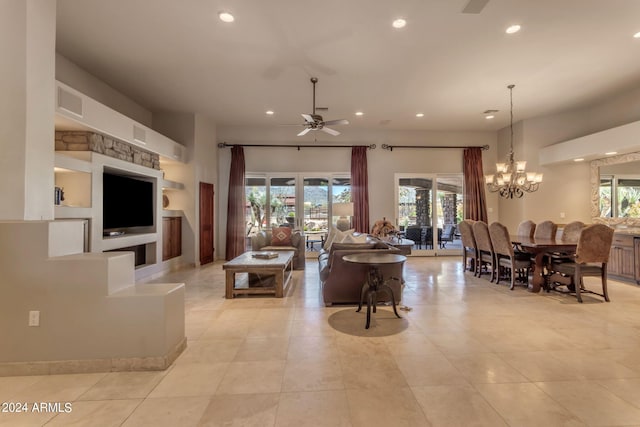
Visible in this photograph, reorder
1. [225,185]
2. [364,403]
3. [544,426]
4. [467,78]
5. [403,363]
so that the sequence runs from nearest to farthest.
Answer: [544,426], [364,403], [403,363], [467,78], [225,185]

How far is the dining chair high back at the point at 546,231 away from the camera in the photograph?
5.43 meters

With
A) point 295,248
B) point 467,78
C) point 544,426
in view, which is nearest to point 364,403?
point 544,426

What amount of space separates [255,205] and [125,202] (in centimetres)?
340

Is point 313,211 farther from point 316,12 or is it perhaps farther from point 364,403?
point 364,403

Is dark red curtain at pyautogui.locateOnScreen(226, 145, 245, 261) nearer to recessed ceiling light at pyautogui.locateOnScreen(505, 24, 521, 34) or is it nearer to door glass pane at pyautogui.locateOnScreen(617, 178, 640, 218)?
recessed ceiling light at pyautogui.locateOnScreen(505, 24, 521, 34)

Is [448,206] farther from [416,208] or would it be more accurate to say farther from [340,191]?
[340,191]

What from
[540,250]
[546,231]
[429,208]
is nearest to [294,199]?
[429,208]

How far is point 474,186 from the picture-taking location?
8.11 m

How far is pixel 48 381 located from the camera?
7.29ft

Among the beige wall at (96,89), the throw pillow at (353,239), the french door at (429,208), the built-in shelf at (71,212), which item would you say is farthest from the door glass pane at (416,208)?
the built-in shelf at (71,212)

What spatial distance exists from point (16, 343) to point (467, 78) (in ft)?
21.0

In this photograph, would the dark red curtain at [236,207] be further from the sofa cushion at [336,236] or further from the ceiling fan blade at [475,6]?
the ceiling fan blade at [475,6]

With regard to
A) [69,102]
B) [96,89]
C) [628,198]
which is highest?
[96,89]

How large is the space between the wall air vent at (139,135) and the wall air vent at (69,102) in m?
1.22
